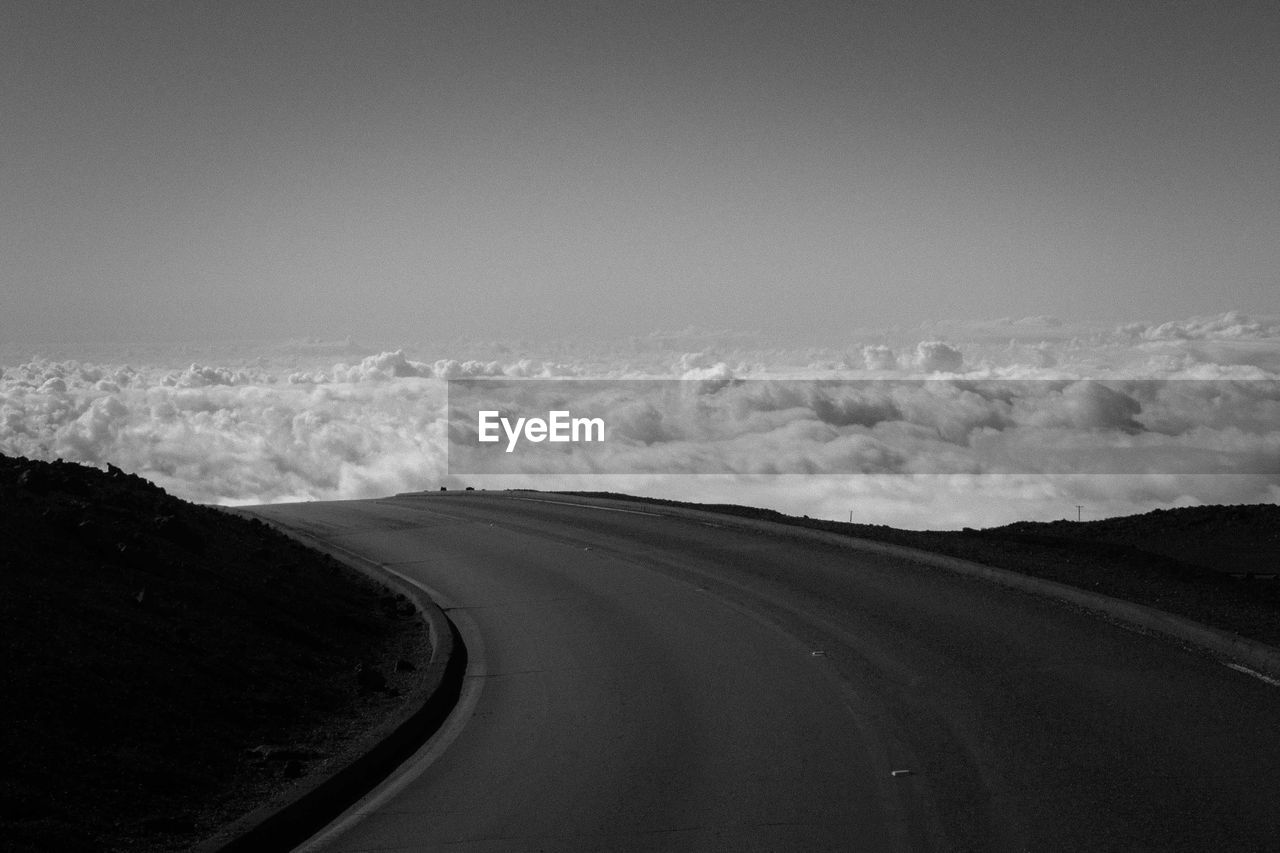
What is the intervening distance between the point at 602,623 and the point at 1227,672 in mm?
6294

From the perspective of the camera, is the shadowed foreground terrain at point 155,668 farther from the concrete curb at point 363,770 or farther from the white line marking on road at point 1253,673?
the white line marking on road at point 1253,673

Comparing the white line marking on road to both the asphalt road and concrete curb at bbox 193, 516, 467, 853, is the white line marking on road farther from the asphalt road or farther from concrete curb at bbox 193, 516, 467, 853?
concrete curb at bbox 193, 516, 467, 853

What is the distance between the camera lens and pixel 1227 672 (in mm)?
9453

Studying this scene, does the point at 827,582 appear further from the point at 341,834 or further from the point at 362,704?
the point at 341,834

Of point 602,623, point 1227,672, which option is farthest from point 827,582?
point 1227,672

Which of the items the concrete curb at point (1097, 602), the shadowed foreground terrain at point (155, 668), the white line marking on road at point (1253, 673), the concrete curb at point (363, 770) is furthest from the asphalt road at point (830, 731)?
the shadowed foreground terrain at point (155, 668)

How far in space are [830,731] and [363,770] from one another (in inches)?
129

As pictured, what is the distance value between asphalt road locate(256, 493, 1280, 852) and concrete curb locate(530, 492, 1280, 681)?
0.98ft

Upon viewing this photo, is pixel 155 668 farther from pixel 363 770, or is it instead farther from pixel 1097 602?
pixel 1097 602

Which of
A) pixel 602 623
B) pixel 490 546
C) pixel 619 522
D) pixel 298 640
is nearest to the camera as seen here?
pixel 298 640

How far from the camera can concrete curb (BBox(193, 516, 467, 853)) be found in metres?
6.25

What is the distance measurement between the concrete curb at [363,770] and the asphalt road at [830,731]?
0.65 feet

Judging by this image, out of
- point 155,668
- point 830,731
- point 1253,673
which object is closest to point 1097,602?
point 1253,673

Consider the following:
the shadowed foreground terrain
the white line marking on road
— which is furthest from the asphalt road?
the shadowed foreground terrain
